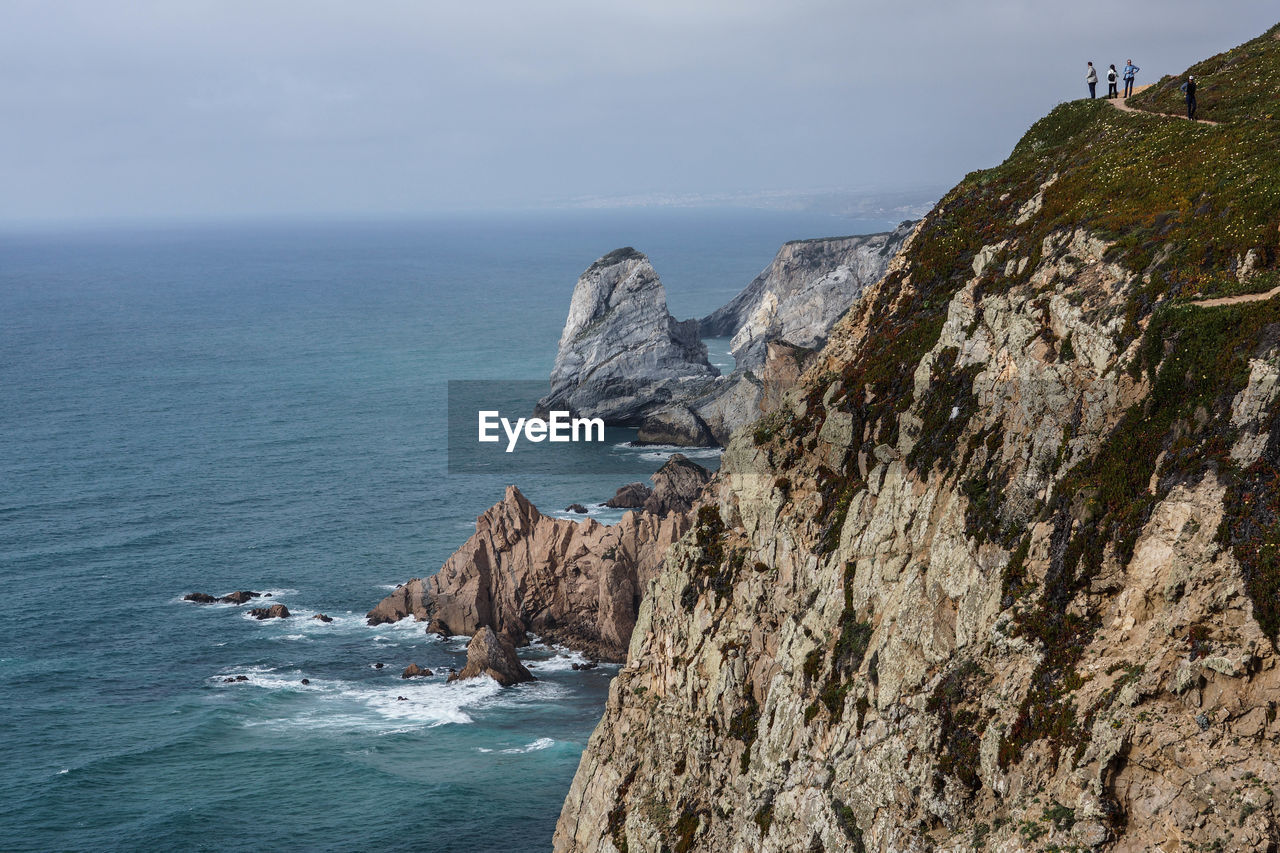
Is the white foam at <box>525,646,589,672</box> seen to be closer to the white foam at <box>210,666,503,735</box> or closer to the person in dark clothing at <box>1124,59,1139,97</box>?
the white foam at <box>210,666,503,735</box>

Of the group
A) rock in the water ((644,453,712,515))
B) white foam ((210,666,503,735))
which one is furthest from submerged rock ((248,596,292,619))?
rock in the water ((644,453,712,515))

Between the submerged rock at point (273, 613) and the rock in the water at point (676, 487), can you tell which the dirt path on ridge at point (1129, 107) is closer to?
the rock in the water at point (676, 487)

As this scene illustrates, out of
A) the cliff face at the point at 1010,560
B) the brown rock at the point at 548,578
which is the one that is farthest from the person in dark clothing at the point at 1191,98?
the brown rock at the point at 548,578

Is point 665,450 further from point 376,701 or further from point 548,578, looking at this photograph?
point 376,701

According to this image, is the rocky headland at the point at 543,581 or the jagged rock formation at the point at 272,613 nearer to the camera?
the rocky headland at the point at 543,581

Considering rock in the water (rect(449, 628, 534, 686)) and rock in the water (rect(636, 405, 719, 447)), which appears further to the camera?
rock in the water (rect(636, 405, 719, 447))

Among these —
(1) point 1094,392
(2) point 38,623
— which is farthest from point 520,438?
(1) point 1094,392
